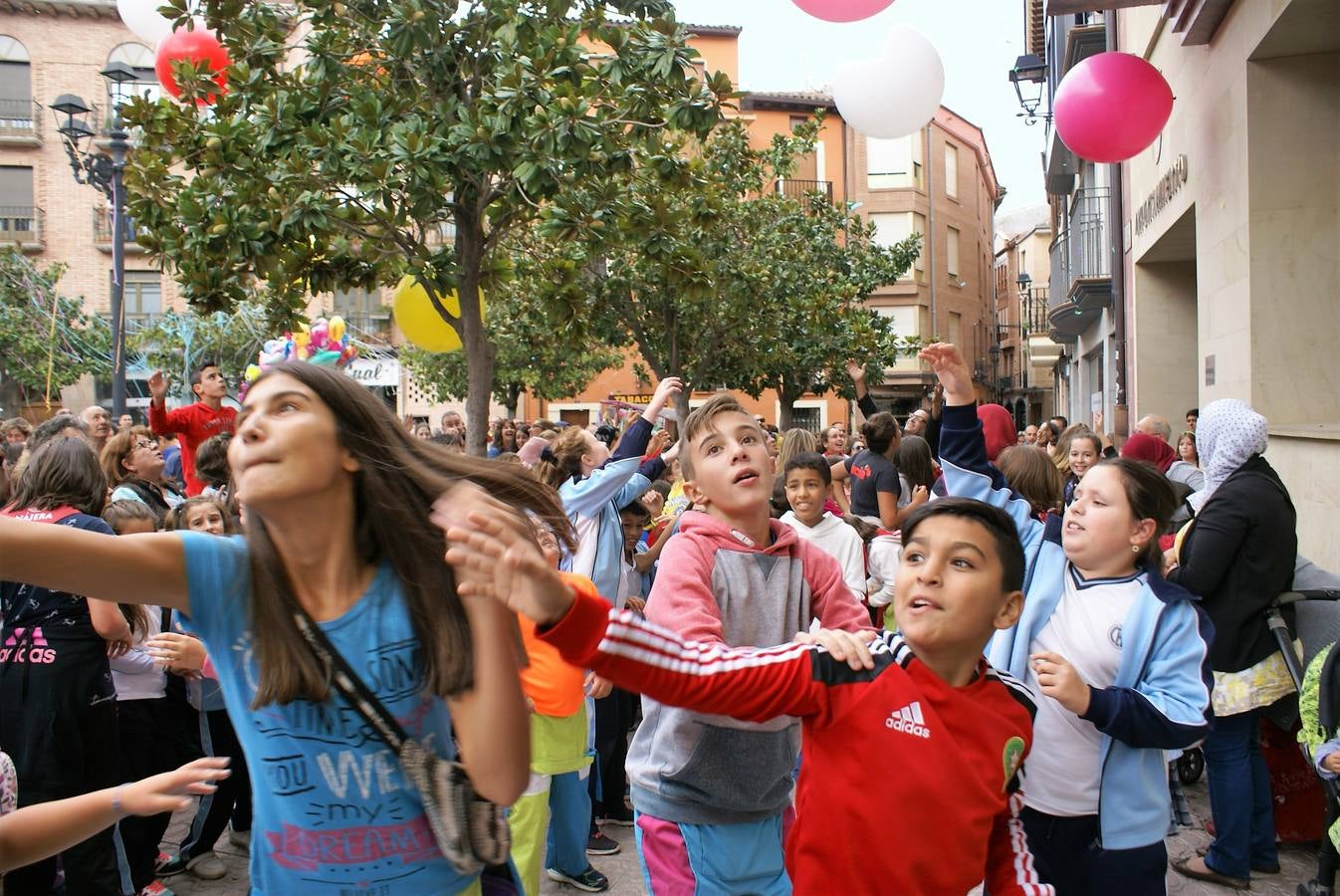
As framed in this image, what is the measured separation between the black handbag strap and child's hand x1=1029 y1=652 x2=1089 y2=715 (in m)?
1.43

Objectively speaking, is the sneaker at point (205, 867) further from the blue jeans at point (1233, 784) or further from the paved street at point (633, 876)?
the blue jeans at point (1233, 784)

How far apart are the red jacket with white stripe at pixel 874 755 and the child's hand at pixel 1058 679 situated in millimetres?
294

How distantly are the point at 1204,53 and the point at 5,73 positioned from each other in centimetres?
4047

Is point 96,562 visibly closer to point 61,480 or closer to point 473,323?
point 61,480

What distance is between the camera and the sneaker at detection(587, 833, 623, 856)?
17.7 ft

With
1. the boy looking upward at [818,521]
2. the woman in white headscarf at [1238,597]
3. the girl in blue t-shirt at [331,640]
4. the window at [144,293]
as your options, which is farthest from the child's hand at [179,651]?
the window at [144,293]

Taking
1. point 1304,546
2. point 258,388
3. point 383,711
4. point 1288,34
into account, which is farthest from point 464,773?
point 1288,34

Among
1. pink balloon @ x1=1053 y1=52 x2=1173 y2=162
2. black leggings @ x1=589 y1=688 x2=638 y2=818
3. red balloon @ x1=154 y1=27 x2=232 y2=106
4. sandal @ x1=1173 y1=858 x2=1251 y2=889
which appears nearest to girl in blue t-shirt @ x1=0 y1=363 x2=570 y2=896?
black leggings @ x1=589 y1=688 x2=638 y2=818

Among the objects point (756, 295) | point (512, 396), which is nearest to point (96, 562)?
point (756, 295)

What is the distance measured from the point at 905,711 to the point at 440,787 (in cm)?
90

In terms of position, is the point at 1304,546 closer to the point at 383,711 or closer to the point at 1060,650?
the point at 1060,650

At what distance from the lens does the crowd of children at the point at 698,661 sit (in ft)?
6.37

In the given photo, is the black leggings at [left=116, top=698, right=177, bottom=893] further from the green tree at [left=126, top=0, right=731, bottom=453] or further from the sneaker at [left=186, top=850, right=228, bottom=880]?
the green tree at [left=126, top=0, right=731, bottom=453]

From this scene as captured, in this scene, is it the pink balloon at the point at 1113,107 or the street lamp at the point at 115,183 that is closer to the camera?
the pink balloon at the point at 1113,107
